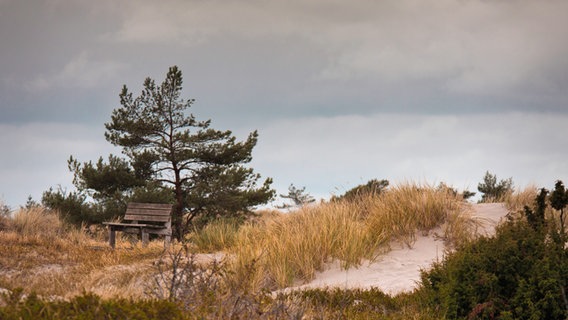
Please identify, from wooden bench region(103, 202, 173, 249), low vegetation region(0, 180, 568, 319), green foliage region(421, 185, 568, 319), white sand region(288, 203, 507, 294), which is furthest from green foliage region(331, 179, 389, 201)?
green foliage region(421, 185, 568, 319)

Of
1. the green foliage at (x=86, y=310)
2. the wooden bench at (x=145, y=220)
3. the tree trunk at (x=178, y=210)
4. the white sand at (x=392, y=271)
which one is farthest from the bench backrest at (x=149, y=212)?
the green foliage at (x=86, y=310)

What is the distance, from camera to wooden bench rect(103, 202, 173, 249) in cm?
1727

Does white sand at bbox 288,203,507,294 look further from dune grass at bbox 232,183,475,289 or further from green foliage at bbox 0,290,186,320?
green foliage at bbox 0,290,186,320

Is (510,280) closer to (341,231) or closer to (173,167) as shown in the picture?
(341,231)

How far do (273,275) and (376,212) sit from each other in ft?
11.0

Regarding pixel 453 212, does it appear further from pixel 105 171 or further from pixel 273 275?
pixel 105 171

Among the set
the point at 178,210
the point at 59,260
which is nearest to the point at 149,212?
the point at 178,210

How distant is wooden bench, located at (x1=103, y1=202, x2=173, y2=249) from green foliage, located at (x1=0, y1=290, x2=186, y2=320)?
43.8 ft

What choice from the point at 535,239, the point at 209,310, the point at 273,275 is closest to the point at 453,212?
the point at 273,275

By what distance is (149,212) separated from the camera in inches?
699

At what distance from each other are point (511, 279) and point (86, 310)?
179 inches

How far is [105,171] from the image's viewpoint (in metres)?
20.5

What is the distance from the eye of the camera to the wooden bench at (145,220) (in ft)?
56.6

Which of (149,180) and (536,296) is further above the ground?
(149,180)
